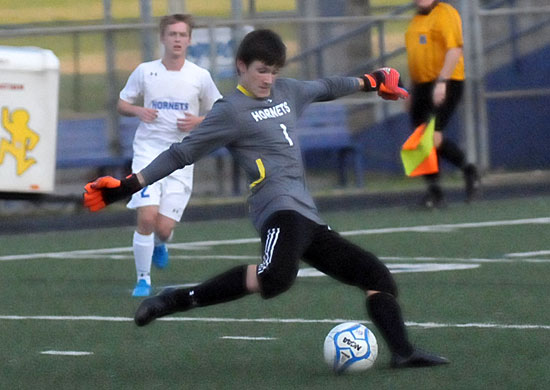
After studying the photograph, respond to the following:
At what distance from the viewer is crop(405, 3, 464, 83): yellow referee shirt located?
13891 millimetres

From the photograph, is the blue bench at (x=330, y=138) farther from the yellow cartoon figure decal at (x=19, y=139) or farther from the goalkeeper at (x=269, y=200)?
the goalkeeper at (x=269, y=200)

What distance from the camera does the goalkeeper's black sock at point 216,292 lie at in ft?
22.5

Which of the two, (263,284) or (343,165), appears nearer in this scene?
(263,284)

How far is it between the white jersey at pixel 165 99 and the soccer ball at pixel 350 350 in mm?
3399

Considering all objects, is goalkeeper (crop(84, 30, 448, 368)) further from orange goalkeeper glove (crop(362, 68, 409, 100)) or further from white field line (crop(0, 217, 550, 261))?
white field line (crop(0, 217, 550, 261))

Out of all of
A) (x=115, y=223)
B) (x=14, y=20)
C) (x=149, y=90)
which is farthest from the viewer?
(x=14, y=20)

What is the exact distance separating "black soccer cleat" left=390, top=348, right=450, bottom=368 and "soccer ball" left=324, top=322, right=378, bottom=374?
123 mm

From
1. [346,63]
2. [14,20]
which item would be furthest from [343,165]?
[14,20]

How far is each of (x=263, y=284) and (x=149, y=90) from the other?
355 cm

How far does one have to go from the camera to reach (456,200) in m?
15.9

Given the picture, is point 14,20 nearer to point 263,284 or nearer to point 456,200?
point 456,200

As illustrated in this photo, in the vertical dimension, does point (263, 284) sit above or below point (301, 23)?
below

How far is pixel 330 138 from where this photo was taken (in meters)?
17.4

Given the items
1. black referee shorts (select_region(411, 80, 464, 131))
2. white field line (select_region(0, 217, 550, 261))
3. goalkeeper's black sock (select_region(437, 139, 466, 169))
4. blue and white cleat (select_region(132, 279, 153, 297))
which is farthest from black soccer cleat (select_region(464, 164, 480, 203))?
blue and white cleat (select_region(132, 279, 153, 297))
